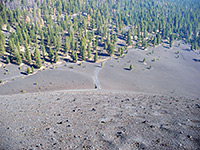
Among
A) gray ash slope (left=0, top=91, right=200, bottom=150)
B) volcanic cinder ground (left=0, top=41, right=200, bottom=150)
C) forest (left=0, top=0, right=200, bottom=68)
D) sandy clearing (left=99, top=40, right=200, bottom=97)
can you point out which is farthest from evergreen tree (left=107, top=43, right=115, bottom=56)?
gray ash slope (left=0, top=91, right=200, bottom=150)

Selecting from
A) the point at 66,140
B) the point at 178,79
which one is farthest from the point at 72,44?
the point at 66,140

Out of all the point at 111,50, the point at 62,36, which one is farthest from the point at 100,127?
the point at 62,36

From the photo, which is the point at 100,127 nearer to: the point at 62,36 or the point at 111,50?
the point at 111,50

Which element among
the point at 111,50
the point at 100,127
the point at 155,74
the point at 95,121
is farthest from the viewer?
the point at 111,50

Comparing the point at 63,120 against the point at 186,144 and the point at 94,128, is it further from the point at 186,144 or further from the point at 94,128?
the point at 186,144

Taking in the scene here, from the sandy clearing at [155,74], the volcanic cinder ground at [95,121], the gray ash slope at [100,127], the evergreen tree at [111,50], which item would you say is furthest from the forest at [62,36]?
the gray ash slope at [100,127]

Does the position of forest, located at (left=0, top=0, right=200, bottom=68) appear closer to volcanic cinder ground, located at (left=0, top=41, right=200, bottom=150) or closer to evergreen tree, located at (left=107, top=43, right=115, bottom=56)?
evergreen tree, located at (left=107, top=43, right=115, bottom=56)

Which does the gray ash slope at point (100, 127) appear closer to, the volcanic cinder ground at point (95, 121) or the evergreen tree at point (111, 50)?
the volcanic cinder ground at point (95, 121)

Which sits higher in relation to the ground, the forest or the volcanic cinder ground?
the forest
